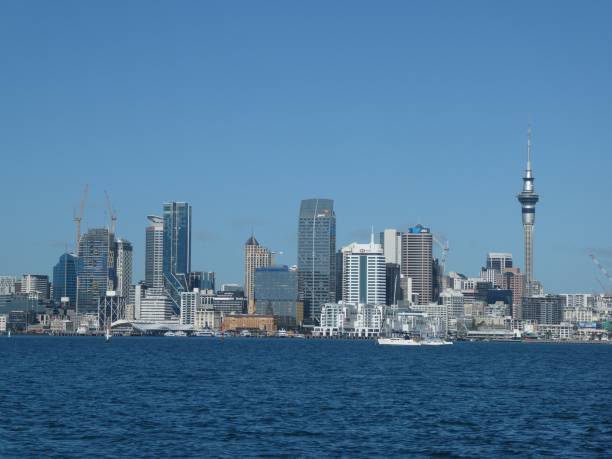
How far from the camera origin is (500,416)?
73.6 metres

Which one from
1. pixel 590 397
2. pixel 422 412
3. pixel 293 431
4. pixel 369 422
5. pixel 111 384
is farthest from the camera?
pixel 111 384

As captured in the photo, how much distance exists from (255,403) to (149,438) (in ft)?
68.9

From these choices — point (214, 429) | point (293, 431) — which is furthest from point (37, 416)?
point (293, 431)

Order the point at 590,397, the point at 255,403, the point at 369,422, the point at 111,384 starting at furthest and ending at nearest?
the point at 111,384 → the point at 590,397 → the point at 255,403 → the point at 369,422

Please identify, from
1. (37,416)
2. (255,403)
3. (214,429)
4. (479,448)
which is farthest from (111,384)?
(479,448)

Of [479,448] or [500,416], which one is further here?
[500,416]

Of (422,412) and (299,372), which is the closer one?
(422,412)

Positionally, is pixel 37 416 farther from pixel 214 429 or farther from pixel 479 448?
pixel 479 448

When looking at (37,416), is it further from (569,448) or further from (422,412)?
(569,448)

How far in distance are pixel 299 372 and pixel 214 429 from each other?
60.2m

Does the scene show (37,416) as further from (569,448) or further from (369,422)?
(569,448)

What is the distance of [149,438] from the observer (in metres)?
60.8

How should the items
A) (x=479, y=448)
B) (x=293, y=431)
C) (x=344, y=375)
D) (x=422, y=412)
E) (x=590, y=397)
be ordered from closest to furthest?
(x=479, y=448), (x=293, y=431), (x=422, y=412), (x=590, y=397), (x=344, y=375)

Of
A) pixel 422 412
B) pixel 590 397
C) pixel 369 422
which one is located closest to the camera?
pixel 369 422
